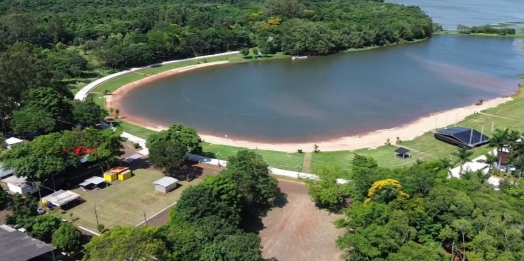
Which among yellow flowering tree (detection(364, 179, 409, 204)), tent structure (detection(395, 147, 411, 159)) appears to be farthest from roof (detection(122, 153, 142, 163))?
tent structure (detection(395, 147, 411, 159))

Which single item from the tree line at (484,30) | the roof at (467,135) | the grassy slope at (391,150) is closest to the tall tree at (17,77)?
the grassy slope at (391,150)

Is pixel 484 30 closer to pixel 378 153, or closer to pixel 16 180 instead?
pixel 378 153

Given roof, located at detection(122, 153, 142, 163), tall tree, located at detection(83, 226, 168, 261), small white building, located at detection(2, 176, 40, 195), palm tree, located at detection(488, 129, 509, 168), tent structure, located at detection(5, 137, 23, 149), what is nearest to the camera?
tall tree, located at detection(83, 226, 168, 261)

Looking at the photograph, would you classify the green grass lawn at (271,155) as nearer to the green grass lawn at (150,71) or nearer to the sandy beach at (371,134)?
the sandy beach at (371,134)

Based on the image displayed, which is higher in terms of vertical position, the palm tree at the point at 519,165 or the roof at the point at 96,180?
the palm tree at the point at 519,165

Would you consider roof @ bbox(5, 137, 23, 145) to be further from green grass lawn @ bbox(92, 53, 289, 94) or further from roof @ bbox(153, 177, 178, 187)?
green grass lawn @ bbox(92, 53, 289, 94)

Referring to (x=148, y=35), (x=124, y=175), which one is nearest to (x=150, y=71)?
(x=148, y=35)

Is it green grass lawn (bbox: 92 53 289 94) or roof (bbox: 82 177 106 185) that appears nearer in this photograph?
roof (bbox: 82 177 106 185)
